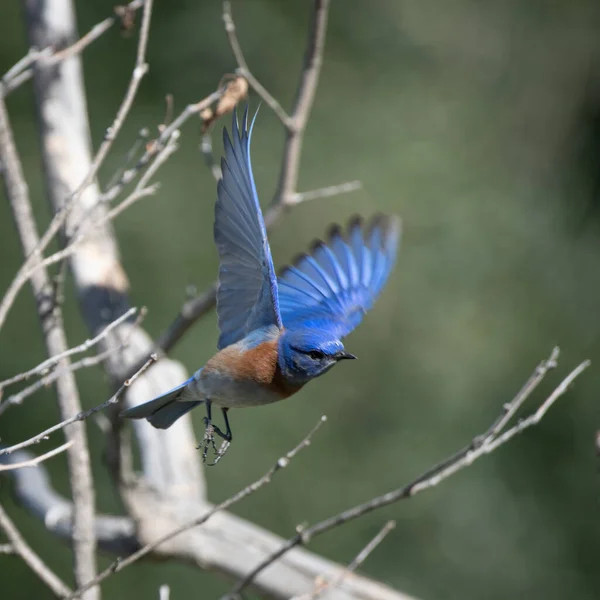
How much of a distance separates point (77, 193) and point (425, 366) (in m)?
5.18

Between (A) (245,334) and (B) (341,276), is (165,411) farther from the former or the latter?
(B) (341,276)

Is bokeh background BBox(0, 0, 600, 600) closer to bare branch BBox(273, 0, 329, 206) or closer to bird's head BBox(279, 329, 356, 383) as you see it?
bare branch BBox(273, 0, 329, 206)

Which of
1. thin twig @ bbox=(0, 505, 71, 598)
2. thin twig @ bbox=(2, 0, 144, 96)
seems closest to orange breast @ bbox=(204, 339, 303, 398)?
thin twig @ bbox=(0, 505, 71, 598)

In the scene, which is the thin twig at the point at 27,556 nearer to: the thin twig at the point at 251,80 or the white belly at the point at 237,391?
the white belly at the point at 237,391

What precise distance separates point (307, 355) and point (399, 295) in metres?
4.79

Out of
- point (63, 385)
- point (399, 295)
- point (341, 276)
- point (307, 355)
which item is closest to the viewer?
point (307, 355)

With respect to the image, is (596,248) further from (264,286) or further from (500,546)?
(264,286)

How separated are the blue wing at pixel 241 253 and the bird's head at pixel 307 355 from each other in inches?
4.2

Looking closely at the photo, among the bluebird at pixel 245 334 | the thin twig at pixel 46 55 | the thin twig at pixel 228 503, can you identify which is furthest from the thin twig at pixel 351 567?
the thin twig at pixel 46 55

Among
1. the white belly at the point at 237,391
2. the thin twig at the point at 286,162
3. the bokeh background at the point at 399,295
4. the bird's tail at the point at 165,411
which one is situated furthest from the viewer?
the bokeh background at the point at 399,295

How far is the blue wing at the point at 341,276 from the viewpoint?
331cm

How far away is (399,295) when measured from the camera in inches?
292

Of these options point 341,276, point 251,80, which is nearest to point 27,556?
point 341,276

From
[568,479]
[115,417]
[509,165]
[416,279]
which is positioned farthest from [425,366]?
[115,417]
